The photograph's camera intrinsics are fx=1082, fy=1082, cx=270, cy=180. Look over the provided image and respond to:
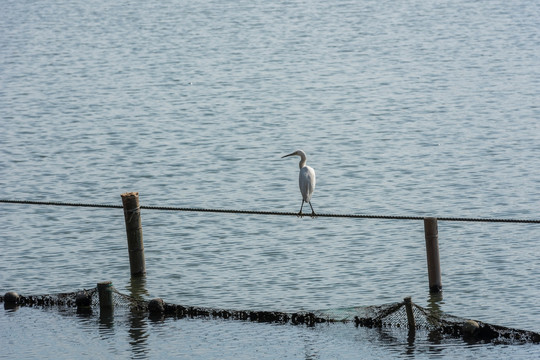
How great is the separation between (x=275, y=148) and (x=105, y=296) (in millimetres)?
17086

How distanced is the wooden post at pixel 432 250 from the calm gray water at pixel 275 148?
981mm

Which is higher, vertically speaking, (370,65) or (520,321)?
(370,65)

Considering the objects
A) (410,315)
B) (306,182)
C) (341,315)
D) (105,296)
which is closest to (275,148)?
(306,182)

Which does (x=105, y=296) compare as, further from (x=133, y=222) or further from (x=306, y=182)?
(x=306, y=182)

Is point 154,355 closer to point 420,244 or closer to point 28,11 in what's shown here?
point 420,244

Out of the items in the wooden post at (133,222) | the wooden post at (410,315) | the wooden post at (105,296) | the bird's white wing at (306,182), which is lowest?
the wooden post at (410,315)

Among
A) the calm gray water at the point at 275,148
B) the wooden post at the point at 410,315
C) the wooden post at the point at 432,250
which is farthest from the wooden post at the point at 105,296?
the wooden post at the point at 432,250

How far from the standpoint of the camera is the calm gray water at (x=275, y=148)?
64.3 feet

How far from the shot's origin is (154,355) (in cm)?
1459

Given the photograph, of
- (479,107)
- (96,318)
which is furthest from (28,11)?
(96,318)

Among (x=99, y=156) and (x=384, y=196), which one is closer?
(x=384, y=196)

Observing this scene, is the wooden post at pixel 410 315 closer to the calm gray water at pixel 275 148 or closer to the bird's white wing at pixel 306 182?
the calm gray water at pixel 275 148

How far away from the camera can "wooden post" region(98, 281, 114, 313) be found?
52.4 ft

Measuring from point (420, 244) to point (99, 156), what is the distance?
43.6ft
